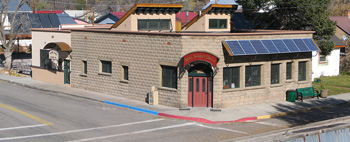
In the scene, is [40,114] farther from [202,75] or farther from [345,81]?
[345,81]

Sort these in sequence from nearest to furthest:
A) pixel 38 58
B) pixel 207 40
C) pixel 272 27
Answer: pixel 207 40
pixel 38 58
pixel 272 27

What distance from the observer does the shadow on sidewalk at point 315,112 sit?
85.3 feet

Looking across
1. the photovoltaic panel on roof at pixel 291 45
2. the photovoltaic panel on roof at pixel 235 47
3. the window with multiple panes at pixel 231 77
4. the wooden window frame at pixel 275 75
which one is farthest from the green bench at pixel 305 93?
the photovoltaic panel on roof at pixel 235 47

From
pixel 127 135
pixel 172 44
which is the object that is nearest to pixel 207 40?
pixel 172 44

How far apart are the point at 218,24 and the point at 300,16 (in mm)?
11769

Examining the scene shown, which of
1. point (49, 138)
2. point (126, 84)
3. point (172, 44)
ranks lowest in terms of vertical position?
point (49, 138)

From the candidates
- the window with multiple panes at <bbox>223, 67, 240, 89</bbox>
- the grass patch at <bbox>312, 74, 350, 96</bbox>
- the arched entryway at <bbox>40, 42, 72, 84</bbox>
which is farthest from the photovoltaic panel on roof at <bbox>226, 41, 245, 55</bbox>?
the arched entryway at <bbox>40, 42, 72, 84</bbox>

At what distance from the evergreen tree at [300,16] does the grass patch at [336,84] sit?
2.85 metres

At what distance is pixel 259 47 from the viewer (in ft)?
92.9

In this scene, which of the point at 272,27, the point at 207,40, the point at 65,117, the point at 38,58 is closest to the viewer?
the point at 65,117

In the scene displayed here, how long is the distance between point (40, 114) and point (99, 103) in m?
4.91

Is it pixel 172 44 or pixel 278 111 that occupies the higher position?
pixel 172 44

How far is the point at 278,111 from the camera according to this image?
2767 centimetres

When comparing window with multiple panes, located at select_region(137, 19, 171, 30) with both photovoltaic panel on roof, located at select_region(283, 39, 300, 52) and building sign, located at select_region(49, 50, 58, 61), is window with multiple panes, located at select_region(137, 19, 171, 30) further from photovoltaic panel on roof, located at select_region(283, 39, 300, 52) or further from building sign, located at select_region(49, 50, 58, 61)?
photovoltaic panel on roof, located at select_region(283, 39, 300, 52)
